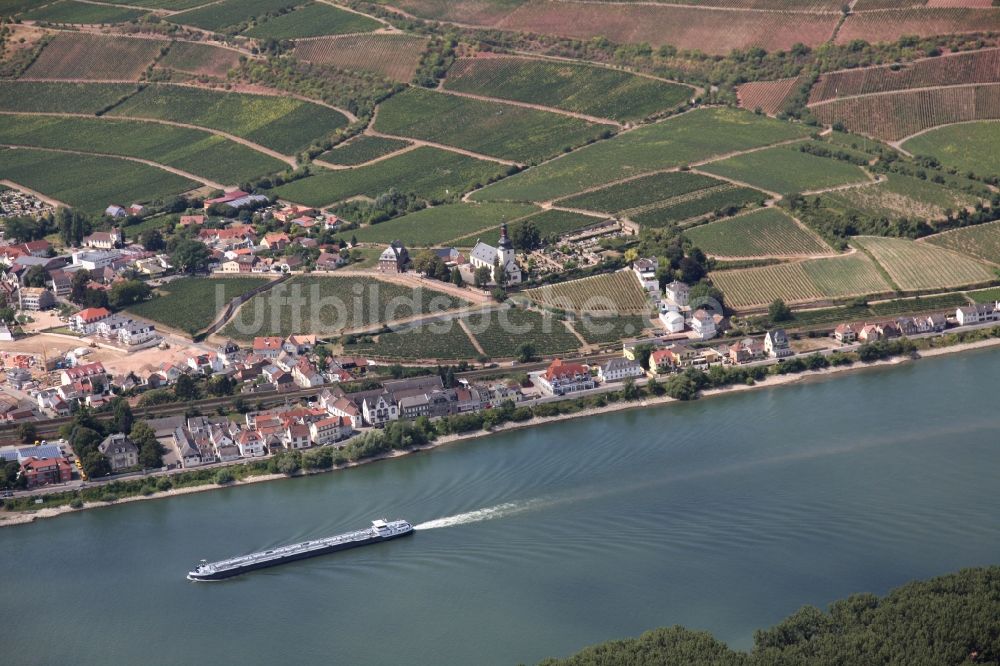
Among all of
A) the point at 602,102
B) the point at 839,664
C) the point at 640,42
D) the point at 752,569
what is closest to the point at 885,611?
the point at 839,664

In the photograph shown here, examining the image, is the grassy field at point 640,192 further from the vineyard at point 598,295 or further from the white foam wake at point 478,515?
the white foam wake at point 478,515

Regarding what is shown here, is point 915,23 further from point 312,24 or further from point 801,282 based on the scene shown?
point 312,24

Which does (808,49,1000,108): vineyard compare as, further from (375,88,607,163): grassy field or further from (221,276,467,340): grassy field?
(221,276,467,340): grassy field

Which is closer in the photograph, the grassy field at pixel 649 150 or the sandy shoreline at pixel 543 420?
the sandy shoreline at pixel 543 420

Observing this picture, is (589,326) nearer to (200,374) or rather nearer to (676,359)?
(676,359)

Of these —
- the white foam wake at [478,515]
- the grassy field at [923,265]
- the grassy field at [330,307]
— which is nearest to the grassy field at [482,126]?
the grassy field at [330,307]
